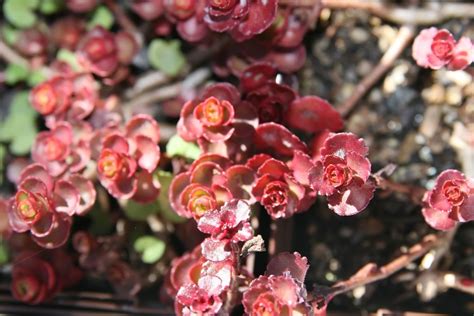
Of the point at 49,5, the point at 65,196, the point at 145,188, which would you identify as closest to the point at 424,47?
the point at 145,188

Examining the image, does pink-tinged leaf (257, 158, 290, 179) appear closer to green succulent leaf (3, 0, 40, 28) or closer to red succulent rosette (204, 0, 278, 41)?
red succulent rosette (204, 0, 278, 41)

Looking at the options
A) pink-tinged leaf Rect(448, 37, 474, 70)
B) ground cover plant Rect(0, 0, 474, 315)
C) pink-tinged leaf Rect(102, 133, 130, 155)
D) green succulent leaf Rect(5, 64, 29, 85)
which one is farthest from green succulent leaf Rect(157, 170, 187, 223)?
pink-tinged leaf Rect(448, 37, 474, 70)

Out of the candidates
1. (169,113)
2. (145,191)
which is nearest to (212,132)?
(145,191)

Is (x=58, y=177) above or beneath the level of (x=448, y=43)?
beneath

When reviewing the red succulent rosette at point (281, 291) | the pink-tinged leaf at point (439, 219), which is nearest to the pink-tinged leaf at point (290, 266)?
the red succulent rosette at point (281, 291)

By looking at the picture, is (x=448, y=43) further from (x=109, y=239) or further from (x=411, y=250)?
(x=109, y=239)

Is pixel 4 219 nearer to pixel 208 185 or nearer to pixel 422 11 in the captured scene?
pixel 208 185

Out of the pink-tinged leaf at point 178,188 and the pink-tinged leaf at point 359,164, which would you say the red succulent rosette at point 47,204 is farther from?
the pink-tinged leaf at point 359,164
